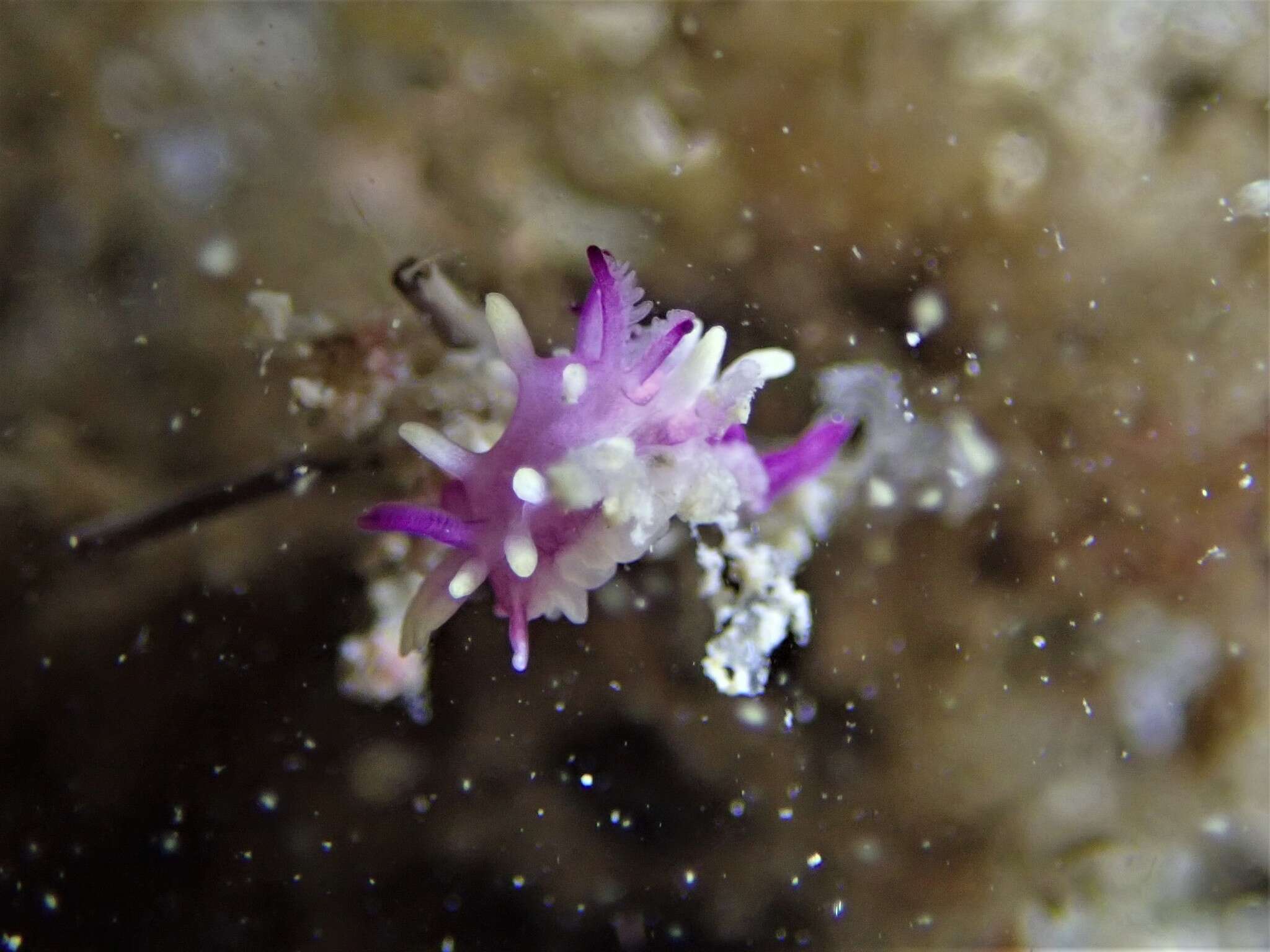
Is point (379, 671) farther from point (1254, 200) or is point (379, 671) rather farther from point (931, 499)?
point (1254, 200)

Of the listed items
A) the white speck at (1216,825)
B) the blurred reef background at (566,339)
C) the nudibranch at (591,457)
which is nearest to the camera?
the nudibranch at (591,457)

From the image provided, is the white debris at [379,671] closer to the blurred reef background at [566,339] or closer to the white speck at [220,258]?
the blurred reef background at [566,339]

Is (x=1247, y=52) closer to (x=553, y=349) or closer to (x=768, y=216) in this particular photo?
(x=768, y=216)

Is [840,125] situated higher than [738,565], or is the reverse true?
[840,125]

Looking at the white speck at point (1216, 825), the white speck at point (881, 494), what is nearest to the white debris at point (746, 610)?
the white speck at point (881, 494)

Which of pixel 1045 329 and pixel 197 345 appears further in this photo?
pixel 1045 329

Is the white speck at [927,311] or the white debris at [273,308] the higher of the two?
the white speck at [927,311]

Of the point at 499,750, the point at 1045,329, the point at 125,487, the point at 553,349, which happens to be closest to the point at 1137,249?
the point at 1045,329

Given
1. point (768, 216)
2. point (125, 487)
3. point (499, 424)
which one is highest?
point (768, 216)
